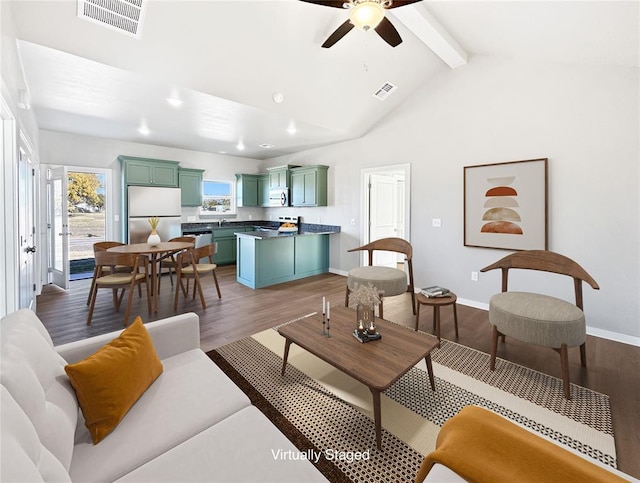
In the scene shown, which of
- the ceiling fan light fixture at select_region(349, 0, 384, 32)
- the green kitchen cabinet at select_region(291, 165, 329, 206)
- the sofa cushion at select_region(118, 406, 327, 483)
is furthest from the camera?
the green kitchen cabinet at select_region(291, 165, 329, 206)

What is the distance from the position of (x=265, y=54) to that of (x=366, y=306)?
286 centimetres

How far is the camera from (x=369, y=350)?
1923 millimetres

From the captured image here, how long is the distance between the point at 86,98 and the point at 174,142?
2313 mm

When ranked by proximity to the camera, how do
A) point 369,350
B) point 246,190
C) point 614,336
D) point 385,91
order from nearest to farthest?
point 369,350
point 614,336
point 385,91
point 246,190

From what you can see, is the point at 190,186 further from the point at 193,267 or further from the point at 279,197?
the point at 193,267

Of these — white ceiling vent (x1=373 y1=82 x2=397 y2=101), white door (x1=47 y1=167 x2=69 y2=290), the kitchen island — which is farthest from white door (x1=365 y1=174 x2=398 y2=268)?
white door (x1=47 y1=167 x2=69 y2=290)

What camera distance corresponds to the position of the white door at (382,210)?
562cm

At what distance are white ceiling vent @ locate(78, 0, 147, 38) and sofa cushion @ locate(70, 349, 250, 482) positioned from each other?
281cm

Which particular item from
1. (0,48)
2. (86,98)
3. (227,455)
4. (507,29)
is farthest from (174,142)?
(227,455)

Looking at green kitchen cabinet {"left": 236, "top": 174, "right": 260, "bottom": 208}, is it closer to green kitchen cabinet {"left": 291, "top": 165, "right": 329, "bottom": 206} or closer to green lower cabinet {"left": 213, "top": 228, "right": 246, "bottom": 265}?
green lower cabinet {"left": 213, "top": 228, "right": 246, "bottom": 265}

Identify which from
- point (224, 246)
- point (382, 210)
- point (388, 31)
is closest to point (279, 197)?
point (224, 246)

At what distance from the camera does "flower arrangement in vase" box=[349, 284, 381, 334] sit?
2.07 meters

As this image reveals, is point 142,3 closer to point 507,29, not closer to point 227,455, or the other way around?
point 227,455

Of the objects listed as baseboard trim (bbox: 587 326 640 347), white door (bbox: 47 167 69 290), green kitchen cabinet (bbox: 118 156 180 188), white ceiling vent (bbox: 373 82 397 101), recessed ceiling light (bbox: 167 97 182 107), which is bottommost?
baseboard trim (bbox: 587 326 640 347)
